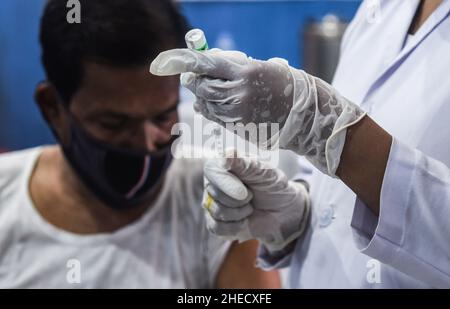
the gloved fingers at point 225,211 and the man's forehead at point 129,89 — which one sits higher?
the man's forehead at point 129,89

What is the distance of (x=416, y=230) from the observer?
0.89 m

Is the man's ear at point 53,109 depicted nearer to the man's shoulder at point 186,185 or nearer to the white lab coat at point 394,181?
the man's shoulder at point 186,185

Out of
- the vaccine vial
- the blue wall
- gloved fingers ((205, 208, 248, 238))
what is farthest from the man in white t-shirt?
the blue wall

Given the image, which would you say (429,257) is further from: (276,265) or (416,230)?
(276,265)

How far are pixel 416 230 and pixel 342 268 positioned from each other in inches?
9.5

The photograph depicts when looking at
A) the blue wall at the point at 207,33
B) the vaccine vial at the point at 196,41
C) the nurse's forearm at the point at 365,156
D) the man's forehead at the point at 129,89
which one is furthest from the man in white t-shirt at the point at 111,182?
the blue wall at the point at 207,33

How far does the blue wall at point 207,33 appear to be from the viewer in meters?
3.31

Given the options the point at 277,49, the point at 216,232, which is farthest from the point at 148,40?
the point at 277,49

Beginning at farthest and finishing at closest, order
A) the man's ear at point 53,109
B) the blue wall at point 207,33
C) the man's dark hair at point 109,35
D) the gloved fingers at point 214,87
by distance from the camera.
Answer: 1. the blue wall at point 207,33
2. the man's ear at point 53,109
3. the man's dark hair at point 109,35
4. the gloved fingers at point 214,87

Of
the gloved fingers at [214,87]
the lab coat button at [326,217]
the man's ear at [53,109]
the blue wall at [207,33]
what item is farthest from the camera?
the blue wall at [207,33]

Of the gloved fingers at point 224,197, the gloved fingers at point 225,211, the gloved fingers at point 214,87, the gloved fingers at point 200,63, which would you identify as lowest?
the gloved fingers at point 225,211

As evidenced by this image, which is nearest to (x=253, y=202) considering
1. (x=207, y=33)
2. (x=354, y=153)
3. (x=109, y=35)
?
(x=354, y=153)

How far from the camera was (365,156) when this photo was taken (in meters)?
0.85

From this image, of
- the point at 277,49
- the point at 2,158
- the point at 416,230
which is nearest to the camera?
the point at 416,230
